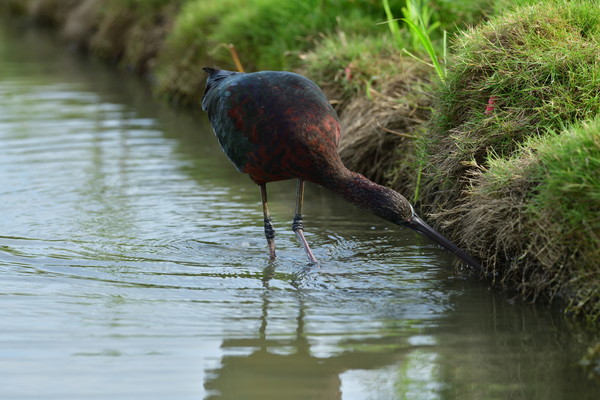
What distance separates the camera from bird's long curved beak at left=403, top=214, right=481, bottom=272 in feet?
17.0

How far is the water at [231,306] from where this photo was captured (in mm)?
3980

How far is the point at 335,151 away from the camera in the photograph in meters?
5.46

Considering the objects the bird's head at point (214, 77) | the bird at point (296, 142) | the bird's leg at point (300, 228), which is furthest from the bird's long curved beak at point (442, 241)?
the bird's head at point (214, 77)

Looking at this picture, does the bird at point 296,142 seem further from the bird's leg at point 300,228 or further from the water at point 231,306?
the water at point 231,306

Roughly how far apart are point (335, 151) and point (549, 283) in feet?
4.92

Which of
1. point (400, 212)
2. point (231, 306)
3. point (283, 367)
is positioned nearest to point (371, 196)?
point (400, 212)

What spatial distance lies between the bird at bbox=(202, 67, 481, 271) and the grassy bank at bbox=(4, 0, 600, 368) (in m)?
0.41

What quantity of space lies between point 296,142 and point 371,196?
533mm

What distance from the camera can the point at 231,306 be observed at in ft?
16.0

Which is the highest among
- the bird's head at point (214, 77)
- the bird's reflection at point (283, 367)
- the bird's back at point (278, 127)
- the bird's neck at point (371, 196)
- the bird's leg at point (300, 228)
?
the bird's head at point (214, 77)

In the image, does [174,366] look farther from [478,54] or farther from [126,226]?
[478,54]

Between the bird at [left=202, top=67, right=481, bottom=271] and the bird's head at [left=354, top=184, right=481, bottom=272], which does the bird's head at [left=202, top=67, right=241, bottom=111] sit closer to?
the bird at [left=202, top=67, right=481, bottom=271]

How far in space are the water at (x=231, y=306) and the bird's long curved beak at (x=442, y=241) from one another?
0.41 ft

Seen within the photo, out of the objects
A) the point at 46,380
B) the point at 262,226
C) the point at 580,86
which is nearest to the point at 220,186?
the point at 262,226
